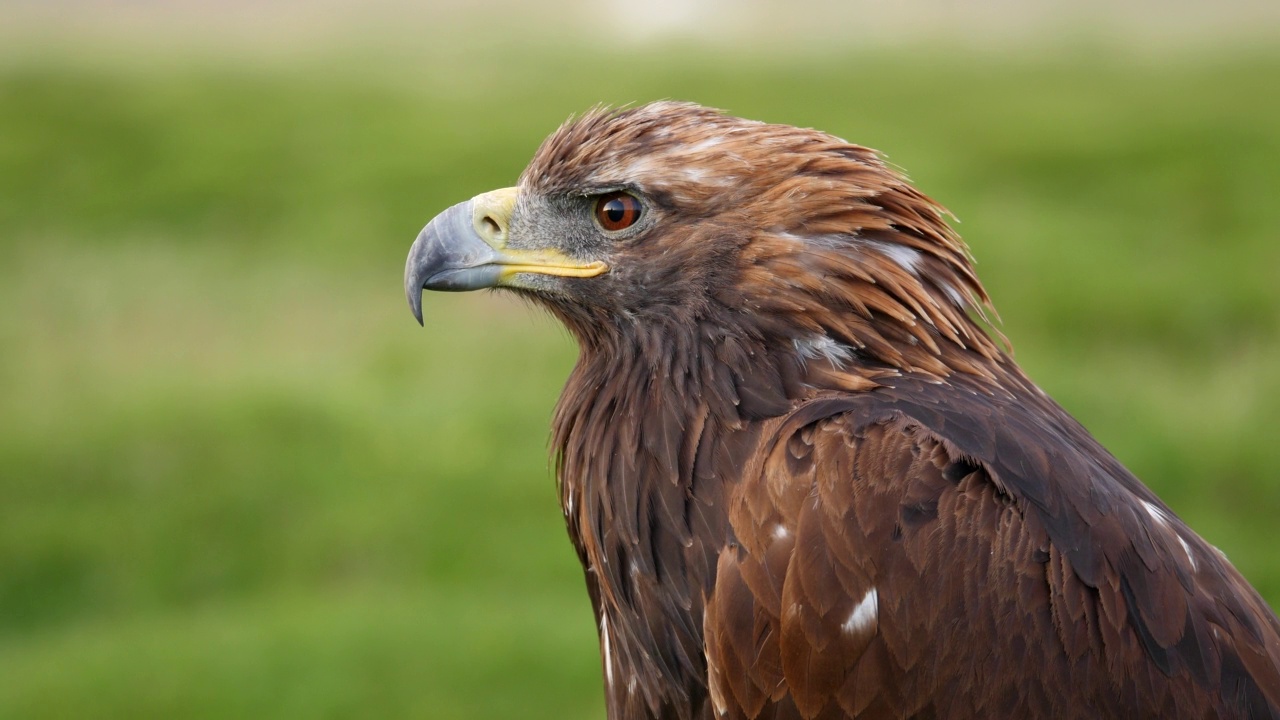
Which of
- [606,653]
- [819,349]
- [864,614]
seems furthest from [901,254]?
[606,653]

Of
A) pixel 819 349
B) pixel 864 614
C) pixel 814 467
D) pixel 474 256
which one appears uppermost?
pixel 474 256

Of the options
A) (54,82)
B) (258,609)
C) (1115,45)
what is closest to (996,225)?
(258,609)

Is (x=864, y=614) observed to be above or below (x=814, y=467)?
below

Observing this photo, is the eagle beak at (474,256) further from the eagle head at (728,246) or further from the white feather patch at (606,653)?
the white feather patch at (606,653)

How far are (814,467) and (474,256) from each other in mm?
1066

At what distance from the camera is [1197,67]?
55.2 feet

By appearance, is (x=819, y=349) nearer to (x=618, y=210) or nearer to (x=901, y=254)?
(x=901, y=254)

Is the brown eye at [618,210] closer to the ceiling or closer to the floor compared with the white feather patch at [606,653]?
closer to the ceiling

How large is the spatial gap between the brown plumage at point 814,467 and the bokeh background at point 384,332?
11.6 feet

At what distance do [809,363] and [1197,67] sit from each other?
1580 centimetres

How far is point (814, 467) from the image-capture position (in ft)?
8.86

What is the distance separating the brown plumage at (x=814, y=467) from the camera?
2.63m

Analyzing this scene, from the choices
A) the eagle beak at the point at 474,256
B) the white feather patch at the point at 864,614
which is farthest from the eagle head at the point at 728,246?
the white feather patch at the point at 864,614

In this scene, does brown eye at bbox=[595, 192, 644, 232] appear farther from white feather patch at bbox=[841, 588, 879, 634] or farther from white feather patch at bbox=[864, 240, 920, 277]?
white feather patch at bbox=[841, 588, 879, 634]
